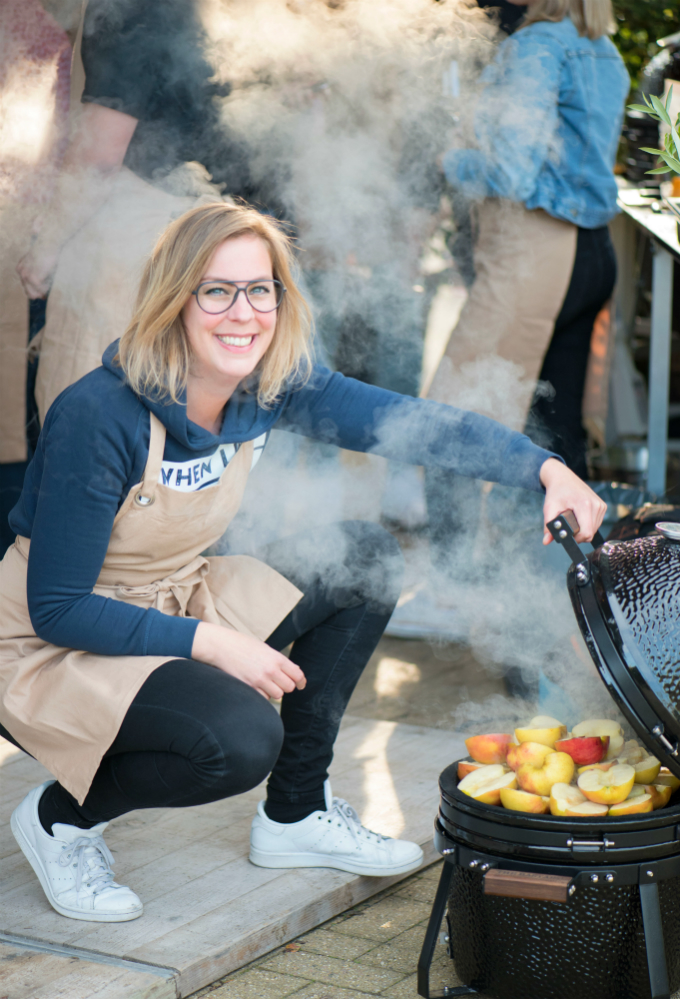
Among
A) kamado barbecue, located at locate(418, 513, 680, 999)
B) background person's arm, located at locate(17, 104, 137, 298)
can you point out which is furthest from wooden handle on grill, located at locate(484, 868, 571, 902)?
background person's arm, located at locate(17, 104, 137, 298)

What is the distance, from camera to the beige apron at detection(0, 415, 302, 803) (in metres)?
1.68

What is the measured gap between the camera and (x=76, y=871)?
178 cm

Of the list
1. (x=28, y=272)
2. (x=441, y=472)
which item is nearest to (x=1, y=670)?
(x=28, y=272)

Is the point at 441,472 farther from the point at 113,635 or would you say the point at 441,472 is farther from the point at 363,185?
the point at 113,635

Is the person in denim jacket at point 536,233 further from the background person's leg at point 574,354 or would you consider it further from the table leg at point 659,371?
the table leg at point 659,371

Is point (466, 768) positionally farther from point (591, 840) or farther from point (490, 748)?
point (591, 840)

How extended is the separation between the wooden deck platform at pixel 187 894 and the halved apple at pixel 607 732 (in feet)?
1.72

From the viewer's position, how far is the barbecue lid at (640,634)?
4.81 feet

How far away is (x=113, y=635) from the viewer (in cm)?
169

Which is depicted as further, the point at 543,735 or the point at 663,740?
the point at 543,735

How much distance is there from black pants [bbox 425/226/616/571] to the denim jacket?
0.29m

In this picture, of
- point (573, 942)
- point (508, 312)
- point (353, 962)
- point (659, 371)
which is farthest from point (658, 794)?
point (659, 371)

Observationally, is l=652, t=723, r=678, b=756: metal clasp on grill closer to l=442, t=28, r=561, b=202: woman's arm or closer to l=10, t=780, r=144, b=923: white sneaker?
l=10, t=780, r=144, b=923: white sneaker

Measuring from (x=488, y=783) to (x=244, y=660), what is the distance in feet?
1.45
